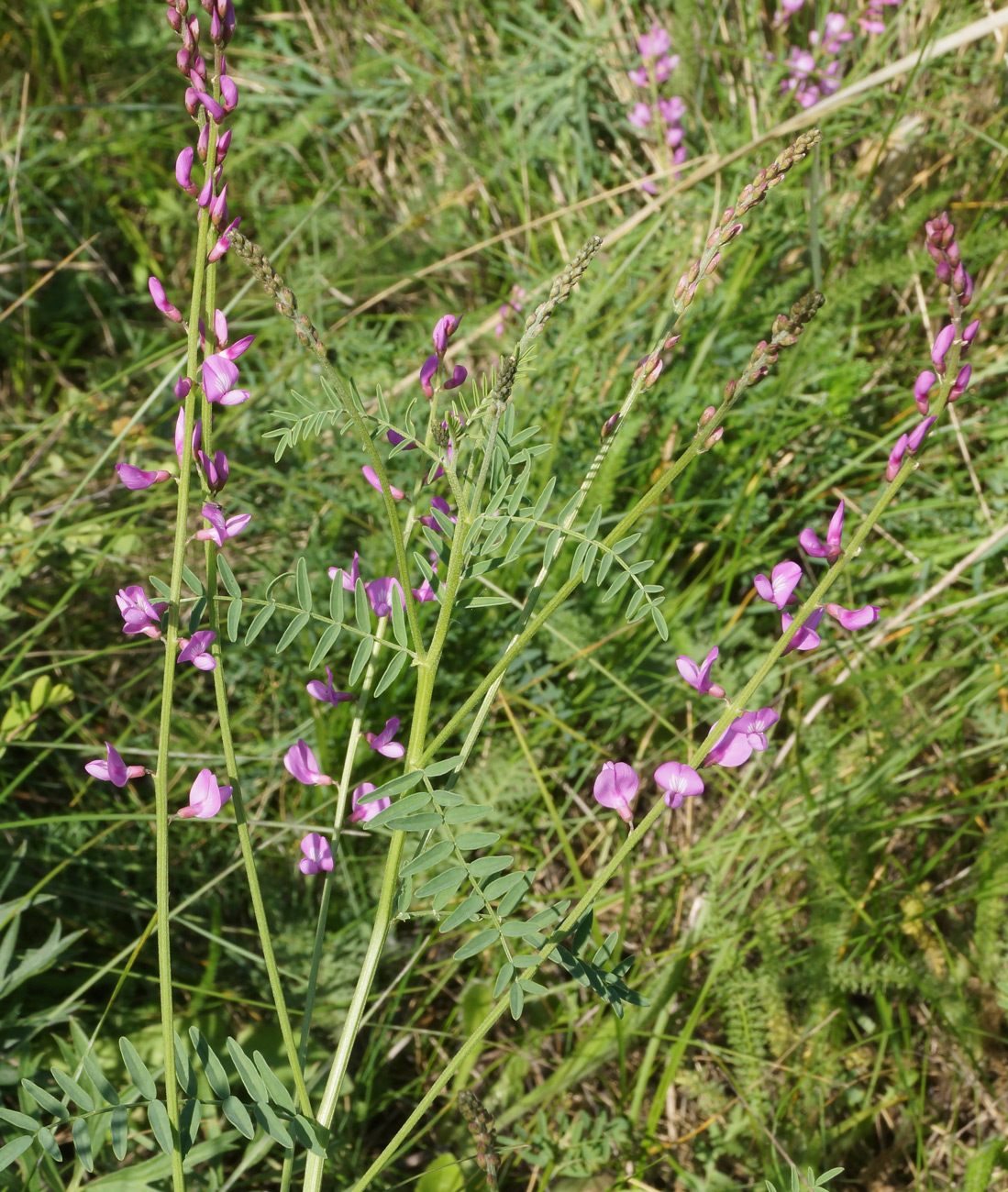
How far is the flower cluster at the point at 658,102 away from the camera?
311cm

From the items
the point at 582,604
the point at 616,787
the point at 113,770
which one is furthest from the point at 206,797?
the point at 582,604

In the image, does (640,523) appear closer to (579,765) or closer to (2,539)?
(579,765)

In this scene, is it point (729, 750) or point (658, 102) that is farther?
point (658, 102)

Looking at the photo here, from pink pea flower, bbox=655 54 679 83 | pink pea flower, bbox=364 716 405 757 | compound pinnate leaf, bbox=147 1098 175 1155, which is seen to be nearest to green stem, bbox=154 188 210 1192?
compound pinnate leaf, bbox=147 1098 175 1155

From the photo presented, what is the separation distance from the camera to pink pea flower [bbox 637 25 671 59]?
3.18 metres

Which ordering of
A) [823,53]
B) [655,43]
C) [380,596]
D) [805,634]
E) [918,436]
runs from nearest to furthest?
[918,436] → [805,634] → [380,596] → [823,53] → [655,43]

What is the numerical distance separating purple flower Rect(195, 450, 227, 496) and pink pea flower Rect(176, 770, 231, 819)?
0.33m

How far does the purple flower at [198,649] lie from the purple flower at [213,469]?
165mm

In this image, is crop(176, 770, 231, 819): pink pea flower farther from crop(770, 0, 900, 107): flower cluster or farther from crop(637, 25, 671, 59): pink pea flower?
crop(637, 25, 671, 59): pink pea flower

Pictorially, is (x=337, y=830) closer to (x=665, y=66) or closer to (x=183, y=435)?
(x=183, y=435)

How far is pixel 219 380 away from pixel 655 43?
2728mm

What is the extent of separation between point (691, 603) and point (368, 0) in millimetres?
2726

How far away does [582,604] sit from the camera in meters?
2.39

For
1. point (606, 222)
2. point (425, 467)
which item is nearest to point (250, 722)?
point (425, 467)
